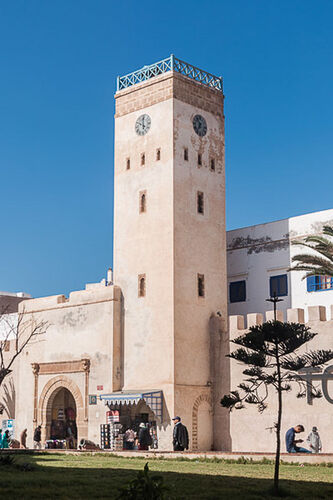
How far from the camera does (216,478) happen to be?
1130 cm

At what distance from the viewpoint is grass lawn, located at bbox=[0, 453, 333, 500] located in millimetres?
9195

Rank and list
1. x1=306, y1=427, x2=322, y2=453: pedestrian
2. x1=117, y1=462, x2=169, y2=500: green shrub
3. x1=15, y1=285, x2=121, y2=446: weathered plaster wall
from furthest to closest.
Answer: x1=15, y1=285, x2=121, y2=446: weathered plaster wall
x1=306, y1=427, x2=322, y2=453: pedestrian
x1=117, y1=462, x2=169, y2=500: green shrub

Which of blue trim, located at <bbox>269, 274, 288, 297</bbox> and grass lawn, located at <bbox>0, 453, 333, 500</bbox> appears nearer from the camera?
grass lawn, located at <bbox>0, 453, 333, 500</bbox>

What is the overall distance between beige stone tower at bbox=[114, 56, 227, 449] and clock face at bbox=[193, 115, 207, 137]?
0.13ft

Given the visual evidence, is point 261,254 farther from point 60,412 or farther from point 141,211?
point 60,412

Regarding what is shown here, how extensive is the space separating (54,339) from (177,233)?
7.27 m

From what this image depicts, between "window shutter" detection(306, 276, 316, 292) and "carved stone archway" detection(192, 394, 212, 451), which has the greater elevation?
"window shutter" detection(306, 276, 316, 292)

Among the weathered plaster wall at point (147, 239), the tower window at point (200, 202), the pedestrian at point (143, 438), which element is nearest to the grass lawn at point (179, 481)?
the pedestrian at point (143, 438)

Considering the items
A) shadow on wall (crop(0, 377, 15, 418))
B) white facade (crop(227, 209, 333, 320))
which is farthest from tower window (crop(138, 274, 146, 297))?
shadow on wall (crop(0, 377, 15, 418))

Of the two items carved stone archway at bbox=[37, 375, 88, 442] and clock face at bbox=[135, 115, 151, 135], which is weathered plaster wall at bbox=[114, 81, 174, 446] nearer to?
clock face at bbox=[135, 115, 151, 135]

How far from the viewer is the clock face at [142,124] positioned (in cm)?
2756

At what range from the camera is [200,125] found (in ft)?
90.8

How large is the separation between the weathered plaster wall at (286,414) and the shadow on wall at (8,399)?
11324mm

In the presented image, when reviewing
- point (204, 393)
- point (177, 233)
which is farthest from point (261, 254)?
point (204, 393)
